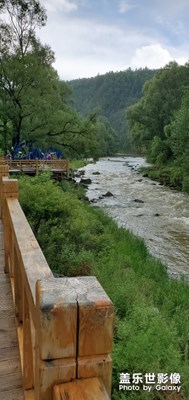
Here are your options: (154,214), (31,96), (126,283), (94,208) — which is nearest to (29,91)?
(31,96)

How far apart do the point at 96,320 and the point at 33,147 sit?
2314cm

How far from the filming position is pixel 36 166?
58.1 feet

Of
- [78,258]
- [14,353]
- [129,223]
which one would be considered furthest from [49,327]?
[129,223]

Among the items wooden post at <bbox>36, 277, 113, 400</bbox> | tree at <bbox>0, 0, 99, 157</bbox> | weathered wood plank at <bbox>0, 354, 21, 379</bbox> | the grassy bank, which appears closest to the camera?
wooden post at <bbox>36, 277, 113, 400</bbox>

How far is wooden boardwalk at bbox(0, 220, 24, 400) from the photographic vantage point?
207cm

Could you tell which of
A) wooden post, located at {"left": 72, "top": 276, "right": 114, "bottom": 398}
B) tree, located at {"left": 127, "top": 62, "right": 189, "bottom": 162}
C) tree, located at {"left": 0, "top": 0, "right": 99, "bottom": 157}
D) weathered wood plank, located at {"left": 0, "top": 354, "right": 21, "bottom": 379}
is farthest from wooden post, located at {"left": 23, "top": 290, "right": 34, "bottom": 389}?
tree, located at {"left": 127, "top": 62, "right": 189, "bottom": 162}

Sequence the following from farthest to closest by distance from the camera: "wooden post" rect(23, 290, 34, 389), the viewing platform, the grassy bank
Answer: the grassy bank
the viewing platform
"wooden post" rect(23, 290, 34, 389)

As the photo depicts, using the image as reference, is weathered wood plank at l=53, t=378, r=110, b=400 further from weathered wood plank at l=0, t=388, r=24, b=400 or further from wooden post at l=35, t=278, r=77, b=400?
weathered wood plank at l=0, t=388, r=24, b=400

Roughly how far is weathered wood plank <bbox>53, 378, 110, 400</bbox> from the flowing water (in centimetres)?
833

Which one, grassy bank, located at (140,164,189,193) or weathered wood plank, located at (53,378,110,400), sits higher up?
weathered wood plank, located at (53,378,110,400)

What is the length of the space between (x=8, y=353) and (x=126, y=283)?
434cm

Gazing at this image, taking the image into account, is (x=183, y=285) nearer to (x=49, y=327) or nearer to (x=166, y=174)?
(x=49, y=327)

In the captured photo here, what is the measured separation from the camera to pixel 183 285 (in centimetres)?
750

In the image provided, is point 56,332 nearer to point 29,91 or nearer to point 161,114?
point 29,91
